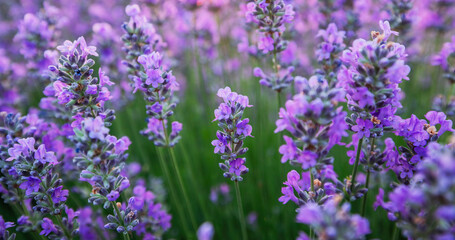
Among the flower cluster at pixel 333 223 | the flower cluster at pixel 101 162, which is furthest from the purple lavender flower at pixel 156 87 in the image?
the flower cluster at pixel 333 223

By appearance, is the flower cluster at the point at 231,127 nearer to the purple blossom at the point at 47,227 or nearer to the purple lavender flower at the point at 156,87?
the purple lavender flower at the point at 156,87

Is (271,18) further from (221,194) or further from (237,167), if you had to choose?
(221,194)

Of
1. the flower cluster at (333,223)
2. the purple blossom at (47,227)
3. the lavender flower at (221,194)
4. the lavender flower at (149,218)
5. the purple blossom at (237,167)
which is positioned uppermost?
the flower cluster at (333,223)

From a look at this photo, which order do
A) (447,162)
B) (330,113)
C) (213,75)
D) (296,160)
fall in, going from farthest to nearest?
(213,75) → (296,160) → (330,113) → (447,162)

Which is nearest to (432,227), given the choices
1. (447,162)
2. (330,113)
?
(447,162)

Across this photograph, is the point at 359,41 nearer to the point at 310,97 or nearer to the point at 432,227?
the point at 310,97

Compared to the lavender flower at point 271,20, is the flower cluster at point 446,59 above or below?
below

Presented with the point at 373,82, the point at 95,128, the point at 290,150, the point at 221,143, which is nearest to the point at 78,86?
the point at 95,128
